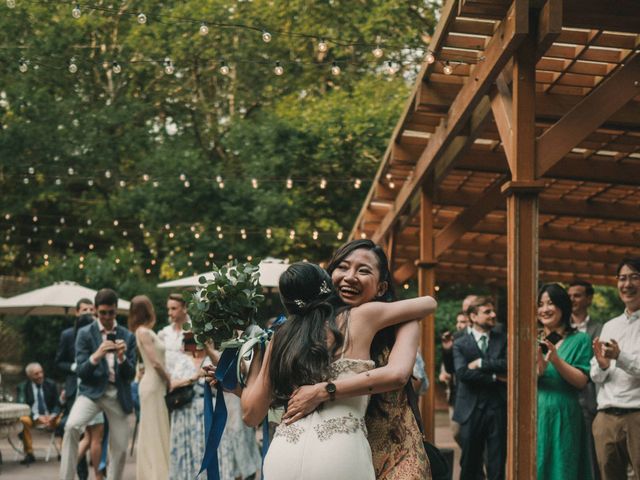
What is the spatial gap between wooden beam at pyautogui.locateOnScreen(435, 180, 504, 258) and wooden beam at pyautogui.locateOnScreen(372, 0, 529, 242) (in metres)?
0.69

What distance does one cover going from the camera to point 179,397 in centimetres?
971

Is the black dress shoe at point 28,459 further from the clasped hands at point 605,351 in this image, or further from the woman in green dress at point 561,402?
the clasped hands at point 605,351

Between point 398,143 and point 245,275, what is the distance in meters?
7.02

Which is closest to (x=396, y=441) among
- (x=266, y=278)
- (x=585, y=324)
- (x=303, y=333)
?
(x=303, y=333)

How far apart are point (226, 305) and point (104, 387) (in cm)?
520

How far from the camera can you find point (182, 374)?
9844 millimetres

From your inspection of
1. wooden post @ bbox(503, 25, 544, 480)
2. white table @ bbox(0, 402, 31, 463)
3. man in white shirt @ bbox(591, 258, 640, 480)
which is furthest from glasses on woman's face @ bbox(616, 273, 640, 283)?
white table @ bbox(0, 402, 31, 463)

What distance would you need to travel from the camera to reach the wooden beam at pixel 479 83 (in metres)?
6.46

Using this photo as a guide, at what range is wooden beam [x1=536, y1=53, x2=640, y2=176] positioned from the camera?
661 centimetres

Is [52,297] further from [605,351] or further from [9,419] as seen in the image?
[605,351]

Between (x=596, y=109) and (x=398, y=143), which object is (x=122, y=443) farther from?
(x=596, y=109)

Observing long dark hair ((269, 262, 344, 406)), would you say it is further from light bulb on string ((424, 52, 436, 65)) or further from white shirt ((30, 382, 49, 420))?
white shirt ((30, 382, 49, 420))

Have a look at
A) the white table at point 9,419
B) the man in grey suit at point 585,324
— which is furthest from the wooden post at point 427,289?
the white table at point 9,419

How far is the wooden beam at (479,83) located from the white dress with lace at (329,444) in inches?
121
